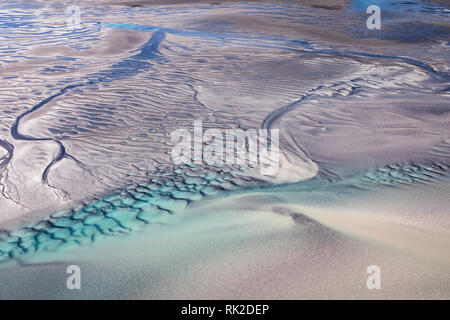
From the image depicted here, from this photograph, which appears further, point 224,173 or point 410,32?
point 410,32

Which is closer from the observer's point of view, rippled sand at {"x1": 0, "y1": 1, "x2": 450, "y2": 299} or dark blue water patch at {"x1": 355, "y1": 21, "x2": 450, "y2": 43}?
rippled sand at {"x1": 0, "y1": 1, "x2": 450, "y2": 299}

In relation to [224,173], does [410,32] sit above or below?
above

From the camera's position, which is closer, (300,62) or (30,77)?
(30,77)

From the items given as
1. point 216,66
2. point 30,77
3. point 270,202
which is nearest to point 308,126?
point 270,202

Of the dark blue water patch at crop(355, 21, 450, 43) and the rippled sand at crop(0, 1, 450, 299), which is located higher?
the dark blue water patch at crop(355, 21, 450, 43)
